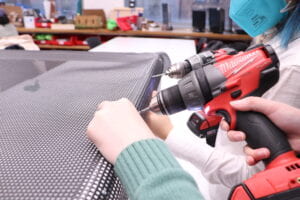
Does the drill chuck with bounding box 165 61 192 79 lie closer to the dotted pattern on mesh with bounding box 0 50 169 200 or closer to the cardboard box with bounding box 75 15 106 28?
the dotted pattern on mesh with bounding box 0 50 169 200

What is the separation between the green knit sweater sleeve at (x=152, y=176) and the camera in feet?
0.99

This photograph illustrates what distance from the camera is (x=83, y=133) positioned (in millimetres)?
391

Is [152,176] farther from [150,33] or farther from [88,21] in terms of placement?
[88,21]

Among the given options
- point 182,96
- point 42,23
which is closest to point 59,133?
point 182,96

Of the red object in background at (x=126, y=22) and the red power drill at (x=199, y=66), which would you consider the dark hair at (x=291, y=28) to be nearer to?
the red power drill at (x=199, y=66)

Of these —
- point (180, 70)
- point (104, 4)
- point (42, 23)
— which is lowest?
point (42, 23)

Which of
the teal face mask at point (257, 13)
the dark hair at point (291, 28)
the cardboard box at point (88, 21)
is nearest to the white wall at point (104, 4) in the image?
the cardboard box at point (88, 21)

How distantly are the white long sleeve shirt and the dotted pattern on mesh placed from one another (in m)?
0.24

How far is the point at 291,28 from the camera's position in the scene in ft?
2.41

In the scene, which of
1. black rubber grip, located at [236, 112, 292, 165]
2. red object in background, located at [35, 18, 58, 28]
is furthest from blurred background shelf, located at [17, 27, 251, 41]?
black rubber grip, located at [236, 112, 292, 165]

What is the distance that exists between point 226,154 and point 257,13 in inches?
18.0

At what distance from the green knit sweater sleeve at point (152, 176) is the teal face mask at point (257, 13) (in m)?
0.64

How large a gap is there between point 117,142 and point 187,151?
0.40 m

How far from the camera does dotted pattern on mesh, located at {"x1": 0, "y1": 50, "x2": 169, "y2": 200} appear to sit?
28 centimetres
